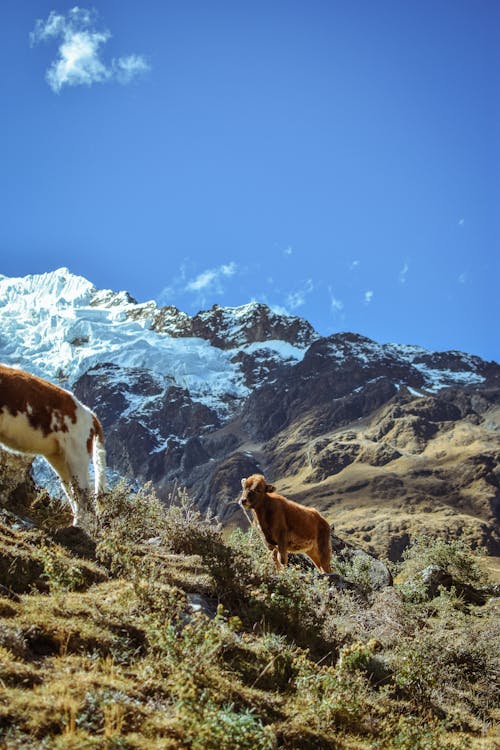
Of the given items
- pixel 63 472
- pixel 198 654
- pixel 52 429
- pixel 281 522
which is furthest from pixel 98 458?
pixel 198 654

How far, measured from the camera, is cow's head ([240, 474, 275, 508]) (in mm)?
12430

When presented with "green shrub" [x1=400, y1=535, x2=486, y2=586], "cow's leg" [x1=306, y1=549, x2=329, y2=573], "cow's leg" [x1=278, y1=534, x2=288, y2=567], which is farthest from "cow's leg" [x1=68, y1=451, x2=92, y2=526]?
"green shrub" [x1=400, y1=535, x2=486, y2=586]

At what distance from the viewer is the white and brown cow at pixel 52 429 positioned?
9.03 m

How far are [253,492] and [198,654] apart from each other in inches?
285

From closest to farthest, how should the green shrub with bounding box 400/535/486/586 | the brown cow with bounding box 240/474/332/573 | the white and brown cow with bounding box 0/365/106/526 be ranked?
1. the white and brown cow with bounding box 0/365/106/526
2. the brown cow with bounding box 240/474/332/573
3. the green shrub with bounding box 400/535/486/586

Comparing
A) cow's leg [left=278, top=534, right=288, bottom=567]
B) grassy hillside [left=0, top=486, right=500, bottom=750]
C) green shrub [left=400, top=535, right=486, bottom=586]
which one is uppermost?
green shrub [left=400, top=535, right=486, bottom=586]

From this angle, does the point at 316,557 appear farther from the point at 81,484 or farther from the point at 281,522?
the point at 81,484

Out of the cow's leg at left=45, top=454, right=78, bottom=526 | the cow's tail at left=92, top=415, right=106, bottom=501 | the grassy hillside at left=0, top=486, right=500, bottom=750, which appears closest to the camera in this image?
the grassy hillside at left=0, top=486, right=500, bottom=750

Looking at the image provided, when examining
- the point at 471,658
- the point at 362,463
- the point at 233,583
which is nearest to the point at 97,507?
the point at 233,583

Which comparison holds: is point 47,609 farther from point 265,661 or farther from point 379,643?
point 379,643

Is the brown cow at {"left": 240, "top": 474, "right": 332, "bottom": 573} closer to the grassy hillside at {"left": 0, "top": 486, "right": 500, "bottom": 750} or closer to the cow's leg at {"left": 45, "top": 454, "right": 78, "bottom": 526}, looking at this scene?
the grassy hillside at {"left": 0, "top": 486, "right": 500, "bottom": 750}

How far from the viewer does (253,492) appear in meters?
12.5

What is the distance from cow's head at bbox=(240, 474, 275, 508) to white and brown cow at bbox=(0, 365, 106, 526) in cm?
331

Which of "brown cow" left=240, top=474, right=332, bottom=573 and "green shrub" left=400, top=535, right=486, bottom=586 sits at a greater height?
"green shrub" left=400, top=535, right=486, bottom=586
